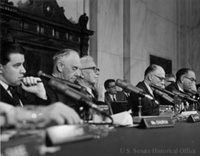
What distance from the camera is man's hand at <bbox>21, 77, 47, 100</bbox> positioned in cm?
248

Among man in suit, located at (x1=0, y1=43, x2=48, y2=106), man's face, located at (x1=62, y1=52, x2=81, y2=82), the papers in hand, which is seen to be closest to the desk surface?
the papers in hand

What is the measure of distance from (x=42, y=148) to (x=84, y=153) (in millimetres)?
490

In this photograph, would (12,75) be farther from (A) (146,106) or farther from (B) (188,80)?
(B) (188,80)

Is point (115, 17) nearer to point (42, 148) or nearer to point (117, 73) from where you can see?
point (117, 73)

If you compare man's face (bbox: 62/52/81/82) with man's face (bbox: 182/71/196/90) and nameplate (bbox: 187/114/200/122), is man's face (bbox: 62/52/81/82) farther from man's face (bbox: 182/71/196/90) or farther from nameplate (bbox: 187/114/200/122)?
man's face (bbox: 182/71/196/90)

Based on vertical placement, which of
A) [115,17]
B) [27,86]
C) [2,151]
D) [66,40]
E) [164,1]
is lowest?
[2,151]

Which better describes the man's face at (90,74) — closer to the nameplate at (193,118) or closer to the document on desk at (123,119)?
the nameplate at (193,118)

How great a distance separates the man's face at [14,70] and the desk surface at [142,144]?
1.04 metres

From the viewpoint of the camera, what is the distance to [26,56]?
4.91m

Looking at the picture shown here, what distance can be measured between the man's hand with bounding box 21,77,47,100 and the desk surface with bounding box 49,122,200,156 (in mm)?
989

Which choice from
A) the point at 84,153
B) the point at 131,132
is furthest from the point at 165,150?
the point at 84,153

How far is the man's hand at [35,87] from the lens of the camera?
8.13ft

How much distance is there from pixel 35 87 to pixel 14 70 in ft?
0.81

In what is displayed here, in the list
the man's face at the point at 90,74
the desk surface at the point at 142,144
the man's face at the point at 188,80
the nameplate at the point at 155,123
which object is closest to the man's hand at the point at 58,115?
the desk surface at the point at 142,144
